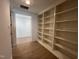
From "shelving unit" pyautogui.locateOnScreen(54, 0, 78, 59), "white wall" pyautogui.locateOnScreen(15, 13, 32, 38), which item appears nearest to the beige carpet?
"shelving unit" pyautogui.locateOnScreen(54, 0, 78, 59)

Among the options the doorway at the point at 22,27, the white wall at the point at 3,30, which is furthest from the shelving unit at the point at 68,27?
the doorway at the point at 22,27

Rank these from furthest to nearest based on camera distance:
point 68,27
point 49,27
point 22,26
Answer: point 22,26
point 49,27
point 68,27

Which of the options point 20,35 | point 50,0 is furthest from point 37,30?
point 50,0

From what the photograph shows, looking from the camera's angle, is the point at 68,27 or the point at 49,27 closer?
the point at 68,27

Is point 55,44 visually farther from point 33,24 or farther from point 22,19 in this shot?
point 22,19

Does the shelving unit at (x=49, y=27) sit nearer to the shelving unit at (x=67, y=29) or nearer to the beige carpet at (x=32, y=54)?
the shelving unit at (x=67, y=29)

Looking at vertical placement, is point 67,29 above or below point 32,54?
above

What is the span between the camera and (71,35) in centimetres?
278

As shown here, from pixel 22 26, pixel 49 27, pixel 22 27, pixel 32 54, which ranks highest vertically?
pixel 22 26

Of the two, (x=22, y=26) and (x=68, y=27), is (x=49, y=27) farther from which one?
(x=22, y=26)

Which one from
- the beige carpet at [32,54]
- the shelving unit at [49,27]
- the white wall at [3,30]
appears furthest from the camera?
the shelving unit at [49,27]

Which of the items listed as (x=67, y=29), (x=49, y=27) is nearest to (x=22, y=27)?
(x=49, y=27)

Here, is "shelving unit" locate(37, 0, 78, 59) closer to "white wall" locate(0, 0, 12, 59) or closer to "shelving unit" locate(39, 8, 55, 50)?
"shelving unit" locate(39, 8, 55, 50)

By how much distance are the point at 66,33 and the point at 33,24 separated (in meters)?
3.72
